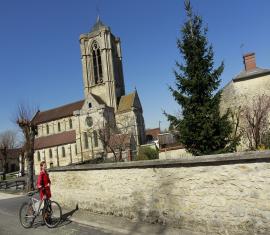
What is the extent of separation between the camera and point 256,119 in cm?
1952

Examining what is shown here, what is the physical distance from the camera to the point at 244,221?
21.6ft

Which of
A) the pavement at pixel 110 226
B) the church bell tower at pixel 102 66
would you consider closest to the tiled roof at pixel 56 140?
the church bell tower at pixel 102 66

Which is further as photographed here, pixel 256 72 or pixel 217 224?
pixel 256 72

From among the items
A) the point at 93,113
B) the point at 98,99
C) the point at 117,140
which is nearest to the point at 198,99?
the point at 117,140

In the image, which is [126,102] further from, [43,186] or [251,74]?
[43,186]

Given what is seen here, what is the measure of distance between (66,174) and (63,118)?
191ft

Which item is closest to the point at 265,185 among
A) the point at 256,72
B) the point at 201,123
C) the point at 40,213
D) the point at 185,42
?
the point at 40,213

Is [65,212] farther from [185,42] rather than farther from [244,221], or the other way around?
[185,42]

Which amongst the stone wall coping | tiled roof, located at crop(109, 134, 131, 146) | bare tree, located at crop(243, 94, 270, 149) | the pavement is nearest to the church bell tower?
tiled roof, located at crop(109, 134, 131, 146)

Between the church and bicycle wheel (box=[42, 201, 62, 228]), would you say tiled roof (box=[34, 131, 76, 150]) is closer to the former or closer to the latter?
the church

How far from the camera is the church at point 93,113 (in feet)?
191

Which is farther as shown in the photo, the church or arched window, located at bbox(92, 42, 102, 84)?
arched window, located at bbox(92, 42, 102, 84)

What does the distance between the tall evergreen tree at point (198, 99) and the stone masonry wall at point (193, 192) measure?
644 centimetres

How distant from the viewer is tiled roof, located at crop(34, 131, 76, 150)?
64.6 metres
